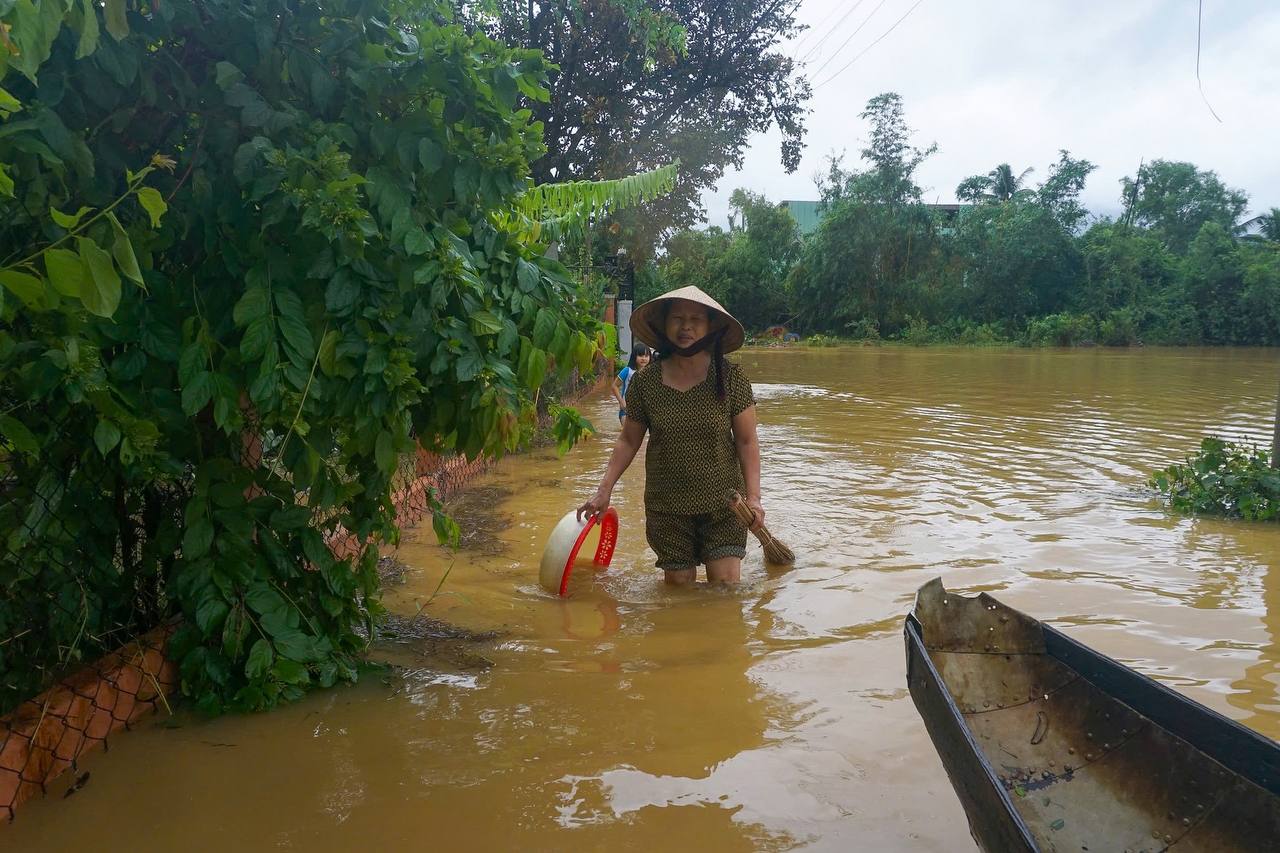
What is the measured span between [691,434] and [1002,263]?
153ft

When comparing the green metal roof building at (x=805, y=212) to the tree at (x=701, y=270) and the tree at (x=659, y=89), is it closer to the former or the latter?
the tree at (x=701, y=270)

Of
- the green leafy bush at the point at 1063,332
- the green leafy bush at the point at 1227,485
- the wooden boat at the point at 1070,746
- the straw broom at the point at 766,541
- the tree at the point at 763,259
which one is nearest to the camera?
the wooden boat at the point at 1070,746

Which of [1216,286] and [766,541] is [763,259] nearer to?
[1216,286]

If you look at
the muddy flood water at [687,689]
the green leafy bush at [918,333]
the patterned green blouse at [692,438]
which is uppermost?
the green leafy bush at [918,333]

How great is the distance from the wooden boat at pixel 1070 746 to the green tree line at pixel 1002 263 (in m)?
39.7

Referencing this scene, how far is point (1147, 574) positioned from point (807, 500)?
2980 mm

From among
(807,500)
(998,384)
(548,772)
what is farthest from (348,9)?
(998,384)

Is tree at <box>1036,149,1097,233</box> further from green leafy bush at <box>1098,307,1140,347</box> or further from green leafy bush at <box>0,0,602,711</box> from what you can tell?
green leafy bush at <box>0,0,602,711</box>

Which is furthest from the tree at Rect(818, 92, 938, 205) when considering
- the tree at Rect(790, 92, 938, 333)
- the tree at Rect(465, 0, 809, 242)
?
the tree at Rect(465, 0, 809, 242)

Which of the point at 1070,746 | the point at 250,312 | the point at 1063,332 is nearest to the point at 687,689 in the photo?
the point at 1070,746

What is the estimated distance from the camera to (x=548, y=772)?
3324mm

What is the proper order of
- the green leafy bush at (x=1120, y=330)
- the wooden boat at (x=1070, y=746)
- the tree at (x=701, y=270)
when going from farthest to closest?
the green leafy bush at (x=1120, y=330) < the tree at (x=701, y=270) < the wooden boat at (x=1070, y=746)

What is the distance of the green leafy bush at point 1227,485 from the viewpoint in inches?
285

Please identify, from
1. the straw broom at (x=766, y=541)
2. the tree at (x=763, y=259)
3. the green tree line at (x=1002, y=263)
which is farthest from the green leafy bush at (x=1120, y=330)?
the straw broom at (x=766, y=541)
